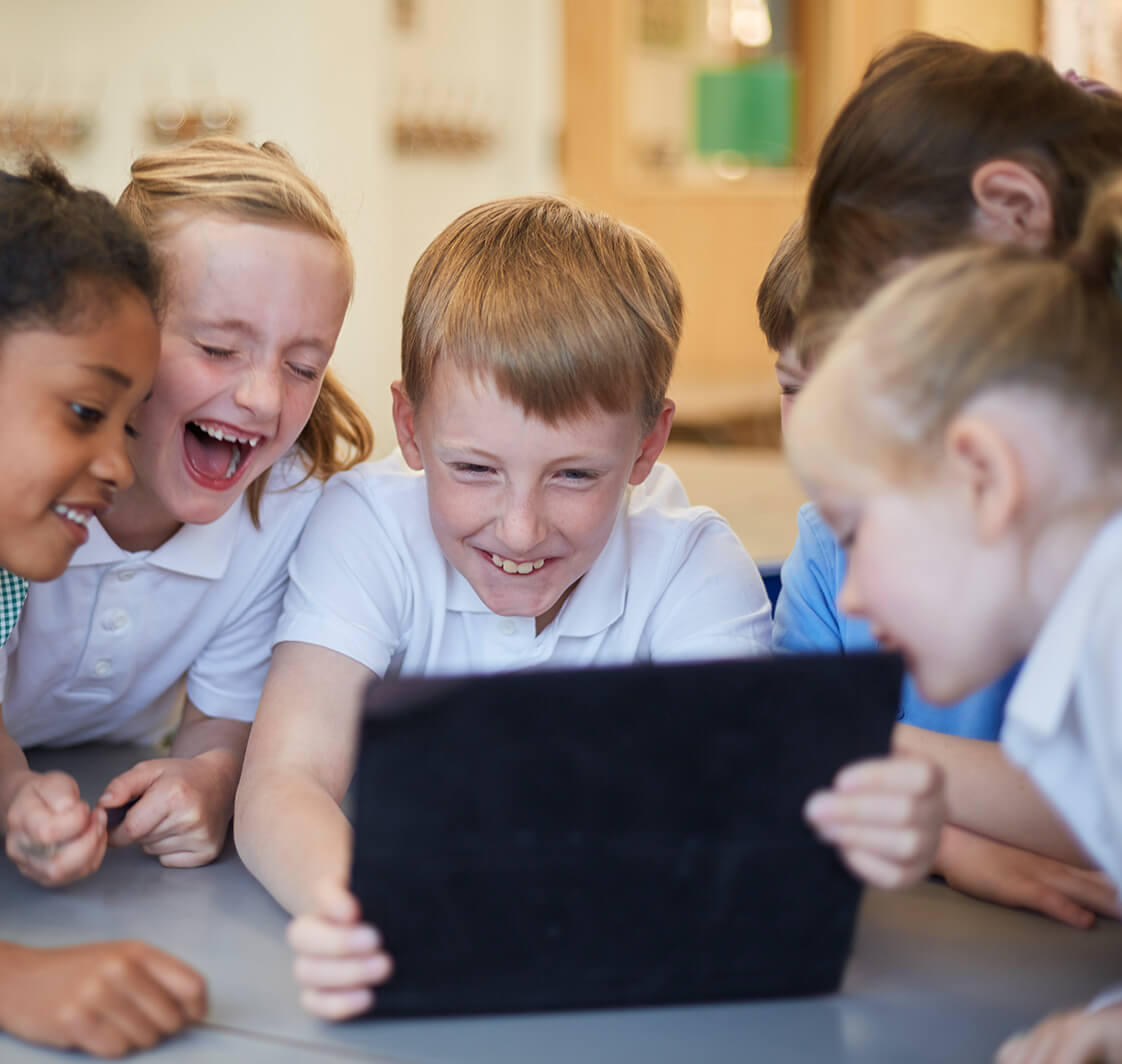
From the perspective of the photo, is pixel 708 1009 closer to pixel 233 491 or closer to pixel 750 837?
pixel 750 837

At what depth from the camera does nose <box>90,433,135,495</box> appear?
92 centimetres

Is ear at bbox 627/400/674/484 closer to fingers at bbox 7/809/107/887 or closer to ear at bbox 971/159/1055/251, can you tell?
ear at bbox 971/159/1055/251

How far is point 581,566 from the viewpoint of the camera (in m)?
1.11

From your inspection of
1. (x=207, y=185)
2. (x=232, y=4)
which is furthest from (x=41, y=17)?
(x=207, y=185)

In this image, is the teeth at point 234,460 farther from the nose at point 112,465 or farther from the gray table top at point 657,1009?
the gray table top at point 657,1009

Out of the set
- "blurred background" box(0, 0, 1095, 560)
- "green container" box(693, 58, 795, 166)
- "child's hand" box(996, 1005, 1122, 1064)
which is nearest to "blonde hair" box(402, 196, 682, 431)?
"child's hand" box(996, 1005, 1122, 1064)

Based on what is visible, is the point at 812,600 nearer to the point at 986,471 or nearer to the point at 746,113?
the point at 986,471

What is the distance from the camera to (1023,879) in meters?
0.86

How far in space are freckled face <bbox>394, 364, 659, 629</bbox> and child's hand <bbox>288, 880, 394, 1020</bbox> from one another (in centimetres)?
40

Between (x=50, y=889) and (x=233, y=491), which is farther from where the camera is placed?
(x=233, y=491)

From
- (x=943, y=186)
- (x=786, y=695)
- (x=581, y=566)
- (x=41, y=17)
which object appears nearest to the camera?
(x=786, y=695)

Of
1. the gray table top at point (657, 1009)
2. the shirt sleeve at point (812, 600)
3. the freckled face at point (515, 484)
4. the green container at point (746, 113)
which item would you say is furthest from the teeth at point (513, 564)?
the green container at point (746, 113)

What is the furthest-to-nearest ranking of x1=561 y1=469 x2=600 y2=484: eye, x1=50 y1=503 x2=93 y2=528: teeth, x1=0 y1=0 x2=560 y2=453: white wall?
x1=0 y1=0 x2=560 y2=453: white wall, x1=561 y1=469 x2=600 y2=484: eye, x1=50 y1=503 x2=93 y2=528: teeth

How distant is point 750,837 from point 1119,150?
0.54 m
